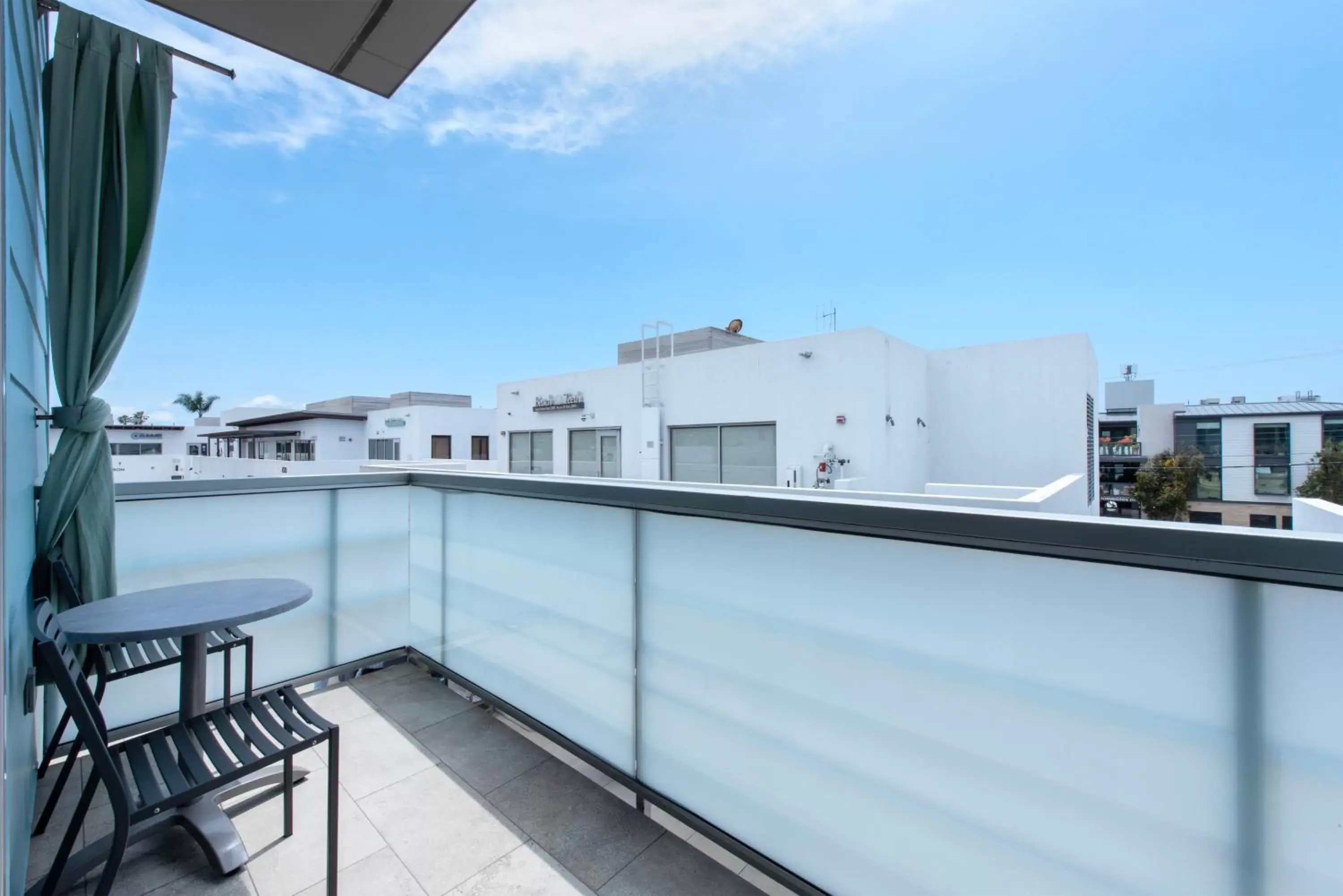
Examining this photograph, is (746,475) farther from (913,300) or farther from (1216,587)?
(1216,587)

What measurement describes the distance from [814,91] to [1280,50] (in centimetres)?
439

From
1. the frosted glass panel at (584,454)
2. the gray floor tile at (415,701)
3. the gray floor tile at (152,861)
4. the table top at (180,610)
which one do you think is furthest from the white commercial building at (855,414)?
the gray floor tile at (152,861)

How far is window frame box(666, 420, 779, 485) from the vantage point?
32.0ft

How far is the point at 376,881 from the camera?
5.31 feet

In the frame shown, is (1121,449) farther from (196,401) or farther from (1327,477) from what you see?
(196,401)

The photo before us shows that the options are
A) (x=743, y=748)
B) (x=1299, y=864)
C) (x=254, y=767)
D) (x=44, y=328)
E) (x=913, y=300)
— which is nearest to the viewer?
(x=1299, y=864)

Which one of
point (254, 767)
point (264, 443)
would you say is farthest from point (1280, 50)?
point (264, 443)

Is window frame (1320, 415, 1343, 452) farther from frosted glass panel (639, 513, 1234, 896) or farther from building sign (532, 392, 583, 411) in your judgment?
frosted glass panel (639, 513, 1234, 896)

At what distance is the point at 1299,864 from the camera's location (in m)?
0.86

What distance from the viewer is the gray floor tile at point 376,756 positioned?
6.84 feet

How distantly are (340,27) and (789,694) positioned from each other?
261 cm

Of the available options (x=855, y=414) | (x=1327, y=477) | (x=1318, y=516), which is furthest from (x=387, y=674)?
(x=1327, y=477)

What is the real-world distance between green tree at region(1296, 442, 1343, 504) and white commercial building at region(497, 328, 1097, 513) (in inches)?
1006

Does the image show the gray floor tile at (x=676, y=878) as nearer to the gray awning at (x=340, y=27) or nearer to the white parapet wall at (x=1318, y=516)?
the white parapet wall at (x=1318, y=516)
